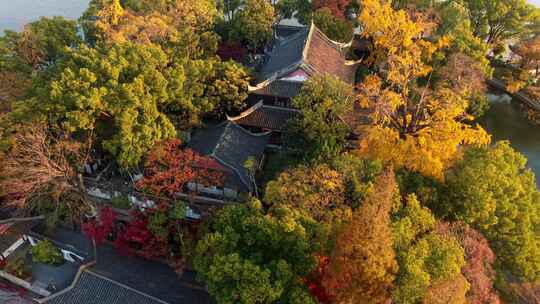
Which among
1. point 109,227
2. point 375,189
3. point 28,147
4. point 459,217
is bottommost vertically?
point 109,227

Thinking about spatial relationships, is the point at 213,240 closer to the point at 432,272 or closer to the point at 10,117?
the point at 432,272

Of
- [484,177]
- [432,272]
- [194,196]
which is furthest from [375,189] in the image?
[194,196]

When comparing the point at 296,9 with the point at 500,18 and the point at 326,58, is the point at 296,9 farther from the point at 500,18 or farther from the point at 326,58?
the point at 500,18

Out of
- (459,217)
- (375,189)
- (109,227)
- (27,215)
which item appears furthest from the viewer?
(27,215)

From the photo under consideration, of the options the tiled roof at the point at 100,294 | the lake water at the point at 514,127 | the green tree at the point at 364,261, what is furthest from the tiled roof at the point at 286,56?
the lake water at the point at 514,127

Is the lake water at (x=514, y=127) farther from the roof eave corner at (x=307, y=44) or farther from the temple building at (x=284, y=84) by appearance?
the roof eave corner at (x=307, y=44)

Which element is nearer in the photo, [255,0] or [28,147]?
[28,147]

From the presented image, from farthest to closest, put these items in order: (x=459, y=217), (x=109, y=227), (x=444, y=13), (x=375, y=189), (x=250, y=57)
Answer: (x=250, y=57) < (x=444, y=13) < (x=109, y=227) < (x=459, y=217) < (x=375, y=189)
